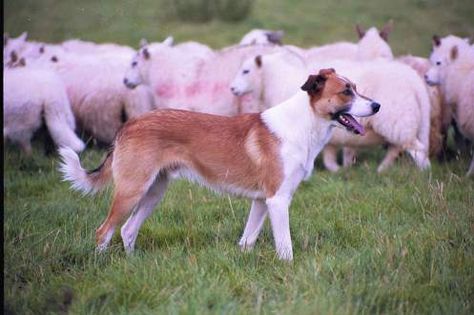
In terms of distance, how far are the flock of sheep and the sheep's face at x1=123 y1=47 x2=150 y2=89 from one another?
16mm

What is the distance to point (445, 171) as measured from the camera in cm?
839

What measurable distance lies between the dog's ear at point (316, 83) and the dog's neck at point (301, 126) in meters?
0.10

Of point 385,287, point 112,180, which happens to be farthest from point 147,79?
point 385,287

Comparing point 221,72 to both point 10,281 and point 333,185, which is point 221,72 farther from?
point 10,281

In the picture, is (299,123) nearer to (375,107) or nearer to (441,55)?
(375,107)

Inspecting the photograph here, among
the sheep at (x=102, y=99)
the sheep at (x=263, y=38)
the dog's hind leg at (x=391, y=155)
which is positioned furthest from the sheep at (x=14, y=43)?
the dog's hind leg at (x=391, y=155)

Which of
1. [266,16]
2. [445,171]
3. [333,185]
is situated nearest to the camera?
[333,185]

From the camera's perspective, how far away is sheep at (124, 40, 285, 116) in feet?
33.7

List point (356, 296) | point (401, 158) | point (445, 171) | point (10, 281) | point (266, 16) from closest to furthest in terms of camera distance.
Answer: point (356, 296) < point (10, 281) < point (445, 171) < point (401, 158) < point (266, 16)

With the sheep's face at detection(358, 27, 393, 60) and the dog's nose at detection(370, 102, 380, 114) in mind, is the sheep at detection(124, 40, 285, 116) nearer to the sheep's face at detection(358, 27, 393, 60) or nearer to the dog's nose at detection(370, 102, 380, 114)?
the sheep's face at detection(358, 27, 393, 60)

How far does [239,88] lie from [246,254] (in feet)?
15.1

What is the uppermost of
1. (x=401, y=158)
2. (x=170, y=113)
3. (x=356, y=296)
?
(x=170, y=113)

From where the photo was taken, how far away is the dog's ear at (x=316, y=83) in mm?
5465

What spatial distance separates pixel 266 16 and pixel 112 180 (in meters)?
12.3
